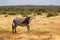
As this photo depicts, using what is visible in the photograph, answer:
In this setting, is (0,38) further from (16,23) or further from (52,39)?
(16,23)

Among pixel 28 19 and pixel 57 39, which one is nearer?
pixel 57 39

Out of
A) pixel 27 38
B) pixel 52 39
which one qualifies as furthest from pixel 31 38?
pixel 52 39

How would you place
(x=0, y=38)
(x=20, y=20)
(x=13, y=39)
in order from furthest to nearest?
1. (x=20, y=20)
2. (x=13, y=39)
3. (x=0, y=38)

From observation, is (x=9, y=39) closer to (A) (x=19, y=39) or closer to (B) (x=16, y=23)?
(A) (x=19, y=39)

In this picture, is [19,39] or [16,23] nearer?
[19,39]

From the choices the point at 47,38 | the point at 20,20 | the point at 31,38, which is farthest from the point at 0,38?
the point at 20,20

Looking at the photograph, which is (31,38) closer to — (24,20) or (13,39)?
(13,39)

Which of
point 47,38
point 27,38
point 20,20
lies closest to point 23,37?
point 27,38

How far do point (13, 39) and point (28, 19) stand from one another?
13.8 ft

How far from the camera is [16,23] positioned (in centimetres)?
2100

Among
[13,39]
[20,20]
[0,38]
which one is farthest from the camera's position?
[20,20]

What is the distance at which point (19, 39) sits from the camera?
17047 millimetres

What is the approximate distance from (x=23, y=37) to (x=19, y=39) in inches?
22.2

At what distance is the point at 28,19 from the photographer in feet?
69.0
